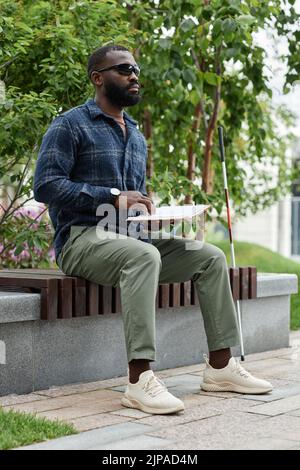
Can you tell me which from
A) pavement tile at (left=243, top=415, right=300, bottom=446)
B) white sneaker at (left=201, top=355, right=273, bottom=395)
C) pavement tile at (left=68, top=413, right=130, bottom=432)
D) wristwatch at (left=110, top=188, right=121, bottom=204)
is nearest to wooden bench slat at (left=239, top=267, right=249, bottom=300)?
white sneaker at (left=201, top=355, right=273, bottom=395)

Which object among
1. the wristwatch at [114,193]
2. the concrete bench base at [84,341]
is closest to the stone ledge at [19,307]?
the concrete bench base at [84,341]

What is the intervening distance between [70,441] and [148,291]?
978 mm

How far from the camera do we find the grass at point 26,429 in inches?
143

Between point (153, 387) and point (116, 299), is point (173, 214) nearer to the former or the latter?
point (116, 299)

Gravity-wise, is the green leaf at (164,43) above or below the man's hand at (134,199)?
above

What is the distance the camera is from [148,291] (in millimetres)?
4391

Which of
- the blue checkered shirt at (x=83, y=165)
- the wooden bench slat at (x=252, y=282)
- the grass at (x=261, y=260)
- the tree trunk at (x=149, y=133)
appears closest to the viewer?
the blue checkered shirt at (x=83, y=165)

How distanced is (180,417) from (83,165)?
1.49 metres

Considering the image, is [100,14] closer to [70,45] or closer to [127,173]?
[70,45]

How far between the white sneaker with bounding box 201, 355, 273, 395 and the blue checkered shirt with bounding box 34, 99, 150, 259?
1.08 meters

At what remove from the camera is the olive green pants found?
14.3 ft

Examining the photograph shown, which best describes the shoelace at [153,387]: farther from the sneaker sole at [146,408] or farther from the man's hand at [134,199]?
the man's hand at [134,199]

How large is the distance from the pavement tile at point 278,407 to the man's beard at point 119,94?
1823 mm
